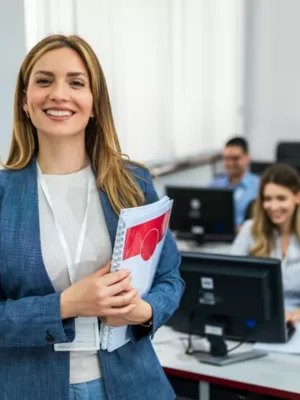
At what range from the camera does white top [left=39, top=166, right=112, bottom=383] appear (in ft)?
4.43

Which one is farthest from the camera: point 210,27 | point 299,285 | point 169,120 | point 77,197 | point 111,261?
point 210,27

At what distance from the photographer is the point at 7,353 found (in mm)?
1348

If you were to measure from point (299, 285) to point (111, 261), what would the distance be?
6.19 ft

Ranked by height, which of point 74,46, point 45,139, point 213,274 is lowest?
point 213,274

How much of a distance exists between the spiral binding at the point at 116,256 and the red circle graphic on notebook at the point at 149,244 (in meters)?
0.09

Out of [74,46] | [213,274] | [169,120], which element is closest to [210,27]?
[169,120]

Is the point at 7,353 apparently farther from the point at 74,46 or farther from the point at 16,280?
the point at 74,46

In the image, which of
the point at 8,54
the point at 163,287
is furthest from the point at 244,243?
the point at 163,287

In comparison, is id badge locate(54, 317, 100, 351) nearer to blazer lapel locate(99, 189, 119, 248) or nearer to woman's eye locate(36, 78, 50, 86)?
blazer lapel locate(99, 189, 119, 248)

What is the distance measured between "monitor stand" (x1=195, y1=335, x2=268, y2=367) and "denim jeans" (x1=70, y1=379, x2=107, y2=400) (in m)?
1.13

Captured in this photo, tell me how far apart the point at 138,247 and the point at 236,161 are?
4.31 meters

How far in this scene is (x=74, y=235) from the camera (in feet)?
4.52

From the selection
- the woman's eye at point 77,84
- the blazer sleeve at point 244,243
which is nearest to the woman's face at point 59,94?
the woman's eye at point 77,84

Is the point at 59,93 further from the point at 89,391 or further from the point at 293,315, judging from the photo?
the point at 293,315
